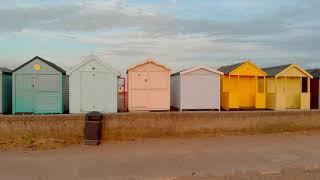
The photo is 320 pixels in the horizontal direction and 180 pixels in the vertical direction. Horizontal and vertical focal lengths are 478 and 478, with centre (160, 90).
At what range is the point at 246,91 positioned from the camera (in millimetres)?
22219

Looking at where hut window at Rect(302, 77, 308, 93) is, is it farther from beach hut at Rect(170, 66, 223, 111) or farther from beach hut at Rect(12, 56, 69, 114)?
beach hut at Rect(12, 56, 69, 114)

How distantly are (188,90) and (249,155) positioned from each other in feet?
17.7

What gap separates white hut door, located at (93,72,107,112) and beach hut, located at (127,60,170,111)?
1108 millimetres

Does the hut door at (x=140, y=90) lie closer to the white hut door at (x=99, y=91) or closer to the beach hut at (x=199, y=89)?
the white hut door at (x=99, y=91)

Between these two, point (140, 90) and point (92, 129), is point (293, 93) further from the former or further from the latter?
point (92, 129)

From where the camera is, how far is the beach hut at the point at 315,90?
76.4ft

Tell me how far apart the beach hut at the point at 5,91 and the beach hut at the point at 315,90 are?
1429cm

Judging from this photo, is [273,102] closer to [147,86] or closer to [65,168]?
[147,86]

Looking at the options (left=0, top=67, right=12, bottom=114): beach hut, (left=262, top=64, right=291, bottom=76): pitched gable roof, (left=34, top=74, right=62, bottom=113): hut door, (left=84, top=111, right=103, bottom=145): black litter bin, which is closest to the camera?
(left=84, top=111, right=103, bottom=145): black litter bin

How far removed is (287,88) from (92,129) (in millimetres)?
9730

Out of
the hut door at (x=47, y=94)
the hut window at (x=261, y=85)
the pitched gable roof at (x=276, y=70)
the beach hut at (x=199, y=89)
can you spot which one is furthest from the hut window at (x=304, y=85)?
the hut door at (x=47, y=94)

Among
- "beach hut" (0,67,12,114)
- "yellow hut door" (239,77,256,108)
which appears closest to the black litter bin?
"beach hut" (0,67,12,114)

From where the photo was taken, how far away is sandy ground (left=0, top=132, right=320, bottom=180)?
13.3 m

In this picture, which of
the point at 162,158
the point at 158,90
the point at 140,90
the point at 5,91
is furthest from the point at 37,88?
the point at 162,158
